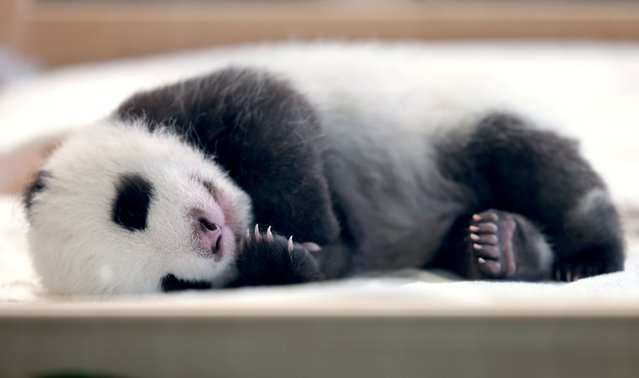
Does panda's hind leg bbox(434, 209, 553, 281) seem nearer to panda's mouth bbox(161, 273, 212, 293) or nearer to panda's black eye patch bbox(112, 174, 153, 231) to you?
panda's mouth bbox(161, 273, 212, 293)

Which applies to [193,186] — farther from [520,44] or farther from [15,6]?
[15,6]

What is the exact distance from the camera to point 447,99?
2090 millimetres

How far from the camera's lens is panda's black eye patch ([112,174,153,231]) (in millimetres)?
1536

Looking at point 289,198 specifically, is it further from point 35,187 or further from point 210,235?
point 35,187

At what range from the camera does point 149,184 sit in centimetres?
157

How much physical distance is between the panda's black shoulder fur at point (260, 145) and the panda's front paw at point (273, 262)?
5.0 inches

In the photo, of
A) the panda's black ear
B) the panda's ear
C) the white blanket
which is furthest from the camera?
the panda's ear

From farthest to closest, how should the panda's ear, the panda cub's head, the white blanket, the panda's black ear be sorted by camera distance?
the panda's ear → the panda's black ear → the panda cub's head → the white blanket

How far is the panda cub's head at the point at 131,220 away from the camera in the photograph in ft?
5.00

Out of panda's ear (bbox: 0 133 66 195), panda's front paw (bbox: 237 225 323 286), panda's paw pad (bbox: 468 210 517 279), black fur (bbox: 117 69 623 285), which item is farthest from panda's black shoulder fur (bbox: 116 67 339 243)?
panda's ear (bbox: 0 133 66 195)

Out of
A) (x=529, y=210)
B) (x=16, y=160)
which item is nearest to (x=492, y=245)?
(x=529, y=210)

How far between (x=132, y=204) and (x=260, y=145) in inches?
11.9

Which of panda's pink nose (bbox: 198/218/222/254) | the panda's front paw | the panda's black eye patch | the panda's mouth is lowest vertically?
the panda's mouth

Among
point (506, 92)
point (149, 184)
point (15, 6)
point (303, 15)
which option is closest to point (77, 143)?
point (149, 184)
